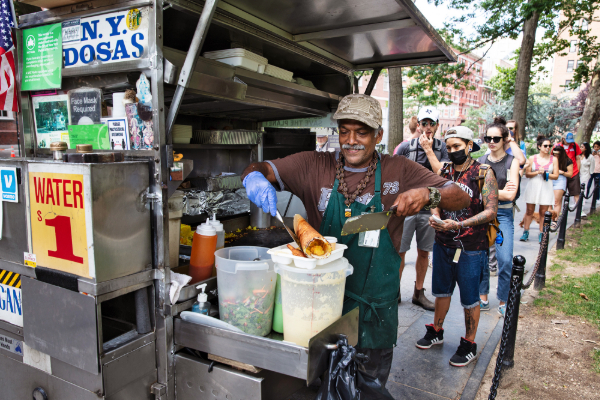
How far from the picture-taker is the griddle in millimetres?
2959

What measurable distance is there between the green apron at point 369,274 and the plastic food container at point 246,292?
49 centimetres

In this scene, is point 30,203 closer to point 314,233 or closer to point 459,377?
point 314,233

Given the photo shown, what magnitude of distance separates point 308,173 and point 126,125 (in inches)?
40.3

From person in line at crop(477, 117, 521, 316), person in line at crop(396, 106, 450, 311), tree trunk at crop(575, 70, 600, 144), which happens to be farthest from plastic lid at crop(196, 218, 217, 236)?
tree trunk at crop(575, 70, 600, 144)

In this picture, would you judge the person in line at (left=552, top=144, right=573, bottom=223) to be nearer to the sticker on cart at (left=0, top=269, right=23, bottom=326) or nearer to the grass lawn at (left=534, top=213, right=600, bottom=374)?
the grass lawn at (left=534, top=213, right=600, bottom=374)

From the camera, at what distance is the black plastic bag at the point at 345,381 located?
1653 mm

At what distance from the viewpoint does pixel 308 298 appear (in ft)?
5.62

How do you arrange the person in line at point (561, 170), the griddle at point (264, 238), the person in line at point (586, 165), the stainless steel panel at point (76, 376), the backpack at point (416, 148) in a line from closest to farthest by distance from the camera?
1. the stainless steel panel at point (76, 376)
2. the griddle at point (264, 238)
3. the backpack at point (416, 148)
4. the person in line at point (561, 170)
5. the person in line at point (586, 165)

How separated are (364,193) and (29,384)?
6.93ft

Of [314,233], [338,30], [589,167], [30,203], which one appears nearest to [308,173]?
[314,233]

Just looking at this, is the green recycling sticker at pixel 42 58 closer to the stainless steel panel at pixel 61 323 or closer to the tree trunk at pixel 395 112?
the stainless steel panel at pixel 61 323

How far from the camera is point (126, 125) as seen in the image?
195cm

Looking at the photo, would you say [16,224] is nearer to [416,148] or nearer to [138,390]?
[138,390]

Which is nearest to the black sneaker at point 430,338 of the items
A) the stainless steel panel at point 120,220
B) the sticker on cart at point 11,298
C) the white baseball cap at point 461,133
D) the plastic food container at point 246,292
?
the white baseball cap at point 461,133
